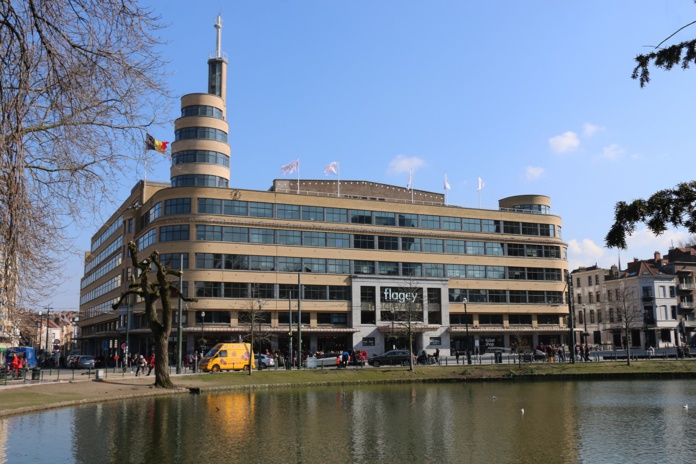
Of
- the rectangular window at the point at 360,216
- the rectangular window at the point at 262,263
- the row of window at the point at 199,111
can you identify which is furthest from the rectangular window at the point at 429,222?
the row of window at the point at 199,111

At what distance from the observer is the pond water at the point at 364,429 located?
68.1 ft

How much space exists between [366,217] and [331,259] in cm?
749

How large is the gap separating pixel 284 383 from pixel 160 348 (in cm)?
944

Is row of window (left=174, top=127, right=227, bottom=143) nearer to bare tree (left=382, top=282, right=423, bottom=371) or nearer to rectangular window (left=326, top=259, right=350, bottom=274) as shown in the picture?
rectangular window (left=326, top=259, right=350, bottom=274)

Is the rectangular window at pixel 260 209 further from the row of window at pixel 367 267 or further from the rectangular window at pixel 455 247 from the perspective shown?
the rectangular window at pixel 455 247

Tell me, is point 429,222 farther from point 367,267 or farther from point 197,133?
point 197,133

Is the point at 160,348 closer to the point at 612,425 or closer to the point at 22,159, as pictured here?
the point at 612,425

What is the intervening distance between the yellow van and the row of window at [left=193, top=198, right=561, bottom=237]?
22211 mm

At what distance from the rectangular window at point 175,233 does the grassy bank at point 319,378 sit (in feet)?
85.4

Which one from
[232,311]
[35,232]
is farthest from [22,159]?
[232,311]

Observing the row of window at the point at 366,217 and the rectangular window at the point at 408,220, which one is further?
the rectangular window at the point at 408,220

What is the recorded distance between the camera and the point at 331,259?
79750 millimetres

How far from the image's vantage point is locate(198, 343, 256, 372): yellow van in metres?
55.7

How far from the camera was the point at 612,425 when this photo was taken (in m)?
27.2
